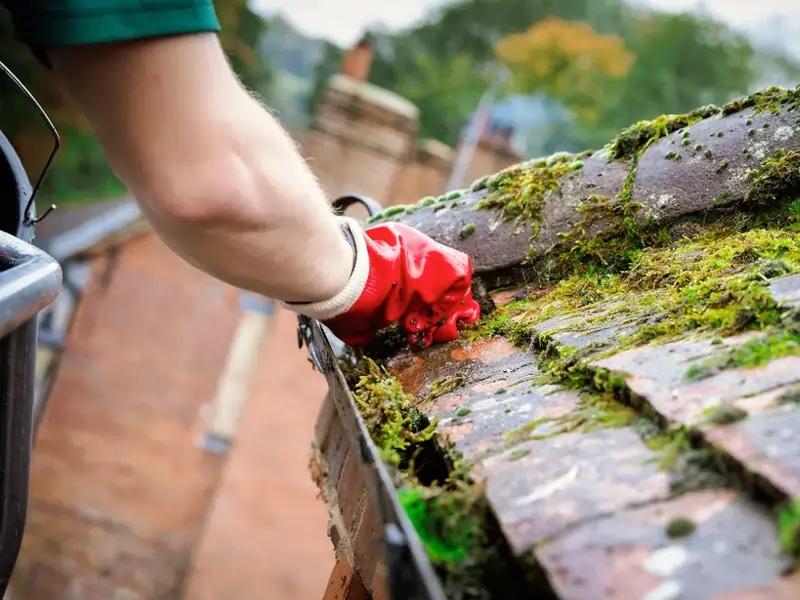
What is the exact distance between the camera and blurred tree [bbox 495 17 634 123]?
21016 millimetres

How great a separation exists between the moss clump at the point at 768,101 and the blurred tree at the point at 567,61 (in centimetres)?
1957

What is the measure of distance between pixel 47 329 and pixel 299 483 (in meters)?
4.02

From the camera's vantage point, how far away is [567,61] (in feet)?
72.4

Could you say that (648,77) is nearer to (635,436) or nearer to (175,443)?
(175,443)

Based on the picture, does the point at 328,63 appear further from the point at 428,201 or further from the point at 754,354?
the point at 754,354

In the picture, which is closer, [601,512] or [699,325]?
[601,512]

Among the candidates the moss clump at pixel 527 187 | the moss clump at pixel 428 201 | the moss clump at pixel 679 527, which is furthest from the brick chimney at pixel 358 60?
the moss clump at pixel 679 527

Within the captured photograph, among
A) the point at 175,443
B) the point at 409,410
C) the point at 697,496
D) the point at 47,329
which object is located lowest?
the point at 175,443

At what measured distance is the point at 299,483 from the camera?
6.03 meters

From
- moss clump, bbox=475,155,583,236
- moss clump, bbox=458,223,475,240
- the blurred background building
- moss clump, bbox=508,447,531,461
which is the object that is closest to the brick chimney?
the blurred background building

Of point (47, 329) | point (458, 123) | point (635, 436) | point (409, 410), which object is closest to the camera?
point (635, 436)

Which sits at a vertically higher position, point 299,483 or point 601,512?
point 601,512

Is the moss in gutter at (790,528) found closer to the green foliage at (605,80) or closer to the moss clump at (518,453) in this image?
the moss clump at (518,453)

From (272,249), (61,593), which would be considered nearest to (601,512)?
(272,249)
